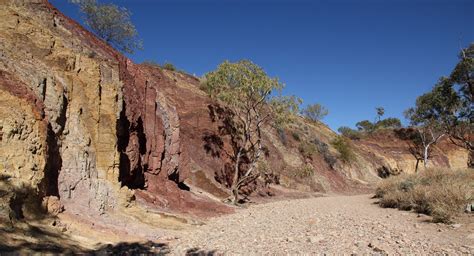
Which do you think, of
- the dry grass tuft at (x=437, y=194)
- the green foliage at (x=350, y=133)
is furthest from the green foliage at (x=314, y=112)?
the dry grass tuft at (x=437, y=194)

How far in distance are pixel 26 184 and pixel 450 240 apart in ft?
33.9

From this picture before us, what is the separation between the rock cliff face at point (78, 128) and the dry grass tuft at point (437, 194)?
8765 mm

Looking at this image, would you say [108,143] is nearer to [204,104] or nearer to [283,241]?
[283,241]

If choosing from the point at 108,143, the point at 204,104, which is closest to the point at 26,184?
the point at 108,143

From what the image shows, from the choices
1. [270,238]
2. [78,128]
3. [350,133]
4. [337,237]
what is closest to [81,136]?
[78,128]

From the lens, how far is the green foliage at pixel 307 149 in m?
Result: 40.7

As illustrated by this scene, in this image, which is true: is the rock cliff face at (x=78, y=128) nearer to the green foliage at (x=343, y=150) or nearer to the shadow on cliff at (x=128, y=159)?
the shadow on cliff at (x=128, y=159)

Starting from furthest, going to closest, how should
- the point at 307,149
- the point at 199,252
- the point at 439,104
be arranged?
the point at 307,149, the point at 439,104, the point at 199,252

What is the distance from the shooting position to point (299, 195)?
3027 centimetres

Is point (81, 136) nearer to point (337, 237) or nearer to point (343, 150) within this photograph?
point (337, 237)

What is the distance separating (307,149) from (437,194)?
97.5 feet

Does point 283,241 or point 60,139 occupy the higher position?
point 60,139

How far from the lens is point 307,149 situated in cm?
4150

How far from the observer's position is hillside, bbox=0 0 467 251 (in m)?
9.05
